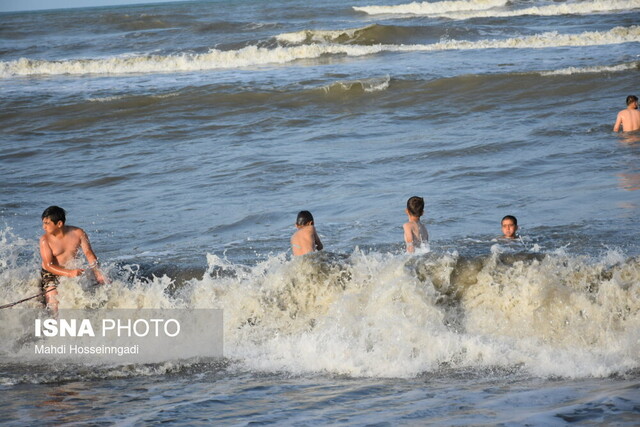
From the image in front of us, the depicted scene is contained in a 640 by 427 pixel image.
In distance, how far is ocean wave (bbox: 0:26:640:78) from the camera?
1008 inches

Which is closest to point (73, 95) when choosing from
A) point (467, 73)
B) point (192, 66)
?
point (192, 66)

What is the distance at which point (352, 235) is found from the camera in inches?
391

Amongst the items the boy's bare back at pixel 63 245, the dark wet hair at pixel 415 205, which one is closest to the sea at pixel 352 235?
the boy's bare back at pixel 63 245

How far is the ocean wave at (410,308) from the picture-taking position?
6.60 meters

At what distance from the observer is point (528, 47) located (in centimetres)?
2506

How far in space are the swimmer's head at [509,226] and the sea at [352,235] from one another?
0.42 feet

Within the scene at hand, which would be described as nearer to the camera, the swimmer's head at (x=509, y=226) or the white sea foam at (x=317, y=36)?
the swimmer's head at (x=509, y=226)

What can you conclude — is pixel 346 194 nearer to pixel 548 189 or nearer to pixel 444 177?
pixel 444 177

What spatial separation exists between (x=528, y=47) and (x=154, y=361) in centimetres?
2058

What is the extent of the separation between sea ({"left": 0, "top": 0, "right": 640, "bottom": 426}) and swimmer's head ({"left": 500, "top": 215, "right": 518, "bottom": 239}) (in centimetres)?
13

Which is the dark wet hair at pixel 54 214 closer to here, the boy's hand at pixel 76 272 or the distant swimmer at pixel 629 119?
the boy's hand at pixel 76 272

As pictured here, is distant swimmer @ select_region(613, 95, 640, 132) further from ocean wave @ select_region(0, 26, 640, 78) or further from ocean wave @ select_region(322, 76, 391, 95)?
ocean wave @ select_region(0, 26, 640, 78)

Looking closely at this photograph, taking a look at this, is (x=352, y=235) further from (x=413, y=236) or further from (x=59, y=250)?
(x=59, y=250)

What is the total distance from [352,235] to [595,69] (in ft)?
38.5
